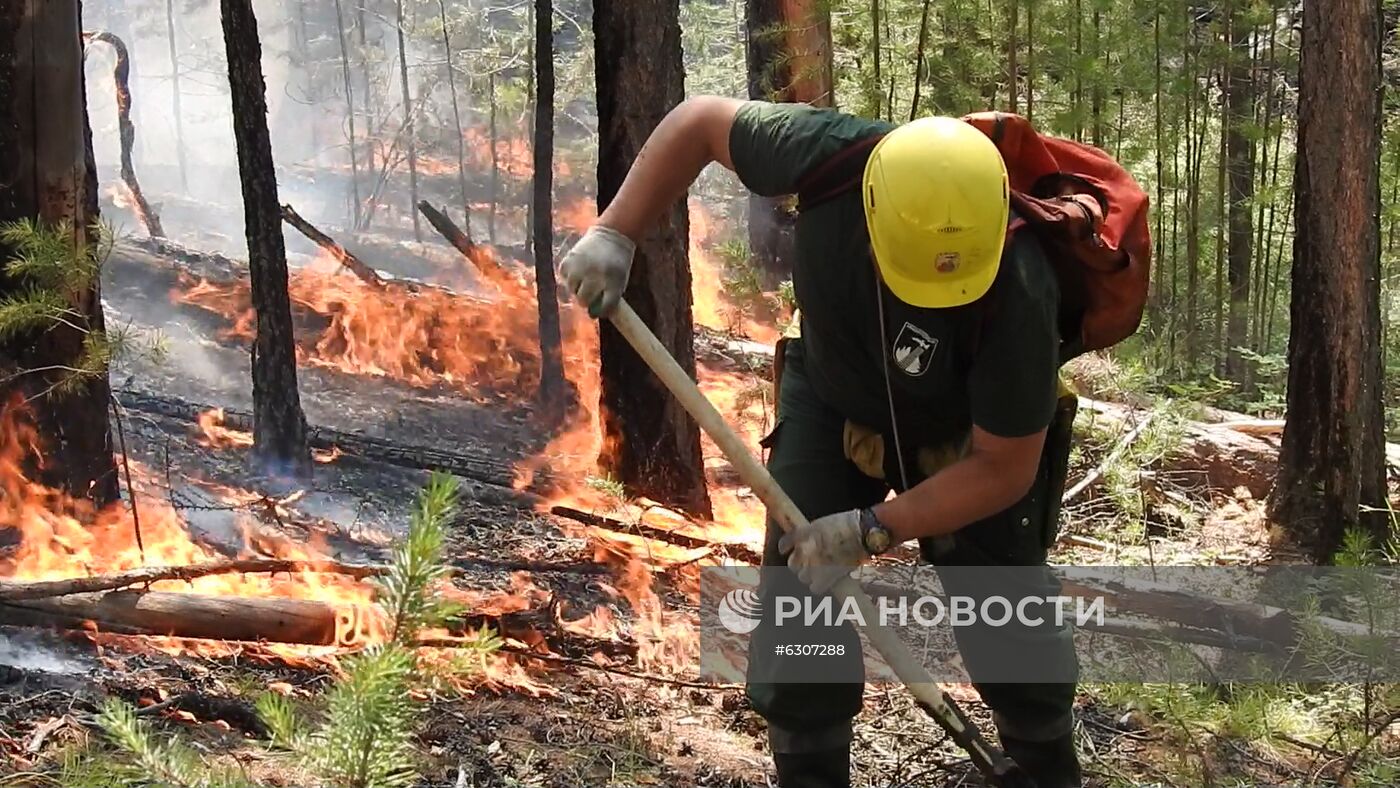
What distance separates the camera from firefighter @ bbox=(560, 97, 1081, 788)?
232 centimetres

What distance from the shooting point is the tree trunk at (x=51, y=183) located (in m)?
4.18

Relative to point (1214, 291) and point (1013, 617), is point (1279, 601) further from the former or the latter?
point (1214, 291)

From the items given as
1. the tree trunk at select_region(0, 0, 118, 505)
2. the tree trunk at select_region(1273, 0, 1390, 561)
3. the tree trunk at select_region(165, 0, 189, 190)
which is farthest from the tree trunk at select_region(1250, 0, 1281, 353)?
the tree trunk at select_region(165, 0, 189, 190)

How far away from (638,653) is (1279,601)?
112 inches

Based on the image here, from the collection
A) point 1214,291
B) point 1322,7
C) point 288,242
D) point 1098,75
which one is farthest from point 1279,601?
point 288,242

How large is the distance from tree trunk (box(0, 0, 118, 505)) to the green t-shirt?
2.90 meters

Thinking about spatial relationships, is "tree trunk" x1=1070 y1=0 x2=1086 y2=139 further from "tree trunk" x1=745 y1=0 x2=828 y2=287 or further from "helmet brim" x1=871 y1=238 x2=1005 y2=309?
"helmet brim" x1=871 y1=238 x2=1005 y2=309

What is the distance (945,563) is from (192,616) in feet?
7.45

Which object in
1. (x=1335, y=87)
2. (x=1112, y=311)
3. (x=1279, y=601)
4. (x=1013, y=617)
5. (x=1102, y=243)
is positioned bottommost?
(x=1279, y=601)

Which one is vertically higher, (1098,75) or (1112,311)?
(1098,75)

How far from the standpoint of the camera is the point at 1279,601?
4789 mm

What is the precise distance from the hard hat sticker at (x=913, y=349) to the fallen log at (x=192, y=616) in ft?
6.65

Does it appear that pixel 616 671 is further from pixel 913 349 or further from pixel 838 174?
pixel 838 174

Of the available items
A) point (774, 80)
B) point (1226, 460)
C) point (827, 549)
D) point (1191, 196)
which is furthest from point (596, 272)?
point (1191, 196)
